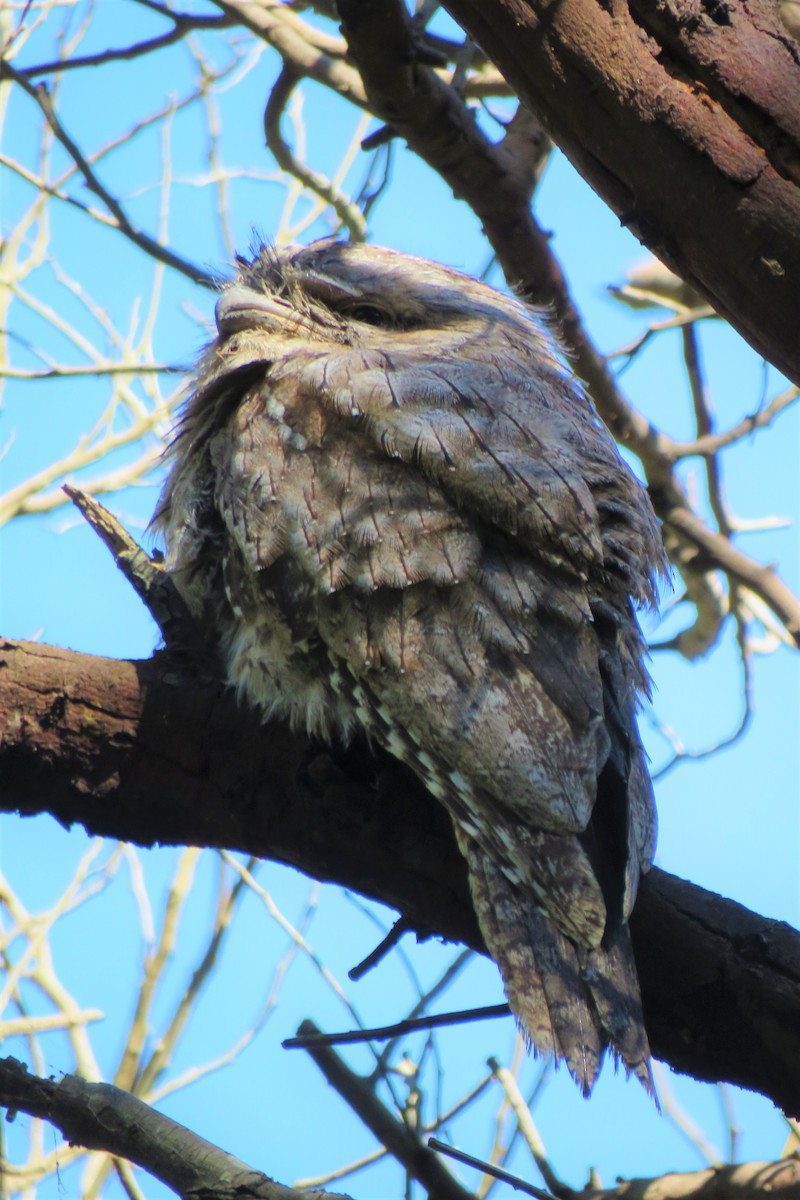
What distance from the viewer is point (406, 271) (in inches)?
134

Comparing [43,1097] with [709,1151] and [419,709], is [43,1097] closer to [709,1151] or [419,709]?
[419,709]

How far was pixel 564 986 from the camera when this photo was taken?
2016mm

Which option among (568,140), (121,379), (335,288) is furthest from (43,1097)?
(121,379)

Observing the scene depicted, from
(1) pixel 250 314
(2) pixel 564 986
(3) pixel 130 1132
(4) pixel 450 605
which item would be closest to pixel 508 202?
(1) pixel 250 314

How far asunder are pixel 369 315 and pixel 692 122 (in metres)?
1.65

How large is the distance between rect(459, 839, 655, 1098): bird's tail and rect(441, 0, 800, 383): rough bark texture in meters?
1.04

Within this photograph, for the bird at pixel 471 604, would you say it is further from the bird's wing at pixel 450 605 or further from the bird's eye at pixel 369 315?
the bird's eye at pixel 369 315

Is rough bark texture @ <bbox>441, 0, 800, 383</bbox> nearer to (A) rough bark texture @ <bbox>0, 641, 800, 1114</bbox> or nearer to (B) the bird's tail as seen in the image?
(B) the bird's tail

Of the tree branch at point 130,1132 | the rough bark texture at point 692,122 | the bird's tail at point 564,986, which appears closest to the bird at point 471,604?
the bird's tail at point 564,986

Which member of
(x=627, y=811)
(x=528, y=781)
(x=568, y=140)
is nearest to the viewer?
(x=568, y=140)

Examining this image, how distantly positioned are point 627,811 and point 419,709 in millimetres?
460

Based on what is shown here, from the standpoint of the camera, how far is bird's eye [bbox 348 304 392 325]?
130 inches

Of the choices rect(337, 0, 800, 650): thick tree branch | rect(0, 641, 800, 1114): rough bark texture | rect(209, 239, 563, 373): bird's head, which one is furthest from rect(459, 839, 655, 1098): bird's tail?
rect(337, 0, 800, 650): thick tree branch

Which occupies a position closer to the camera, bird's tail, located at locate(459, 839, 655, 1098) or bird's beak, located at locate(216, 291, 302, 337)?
bird's tail, located at locate(459, 839, 655, 1098)
